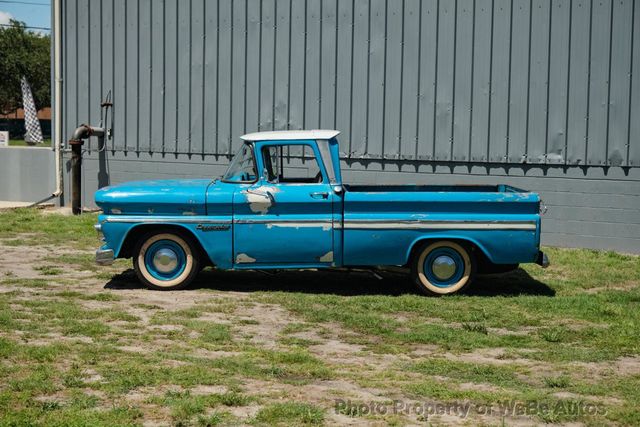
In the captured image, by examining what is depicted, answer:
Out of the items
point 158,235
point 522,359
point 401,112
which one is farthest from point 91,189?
point 522,359

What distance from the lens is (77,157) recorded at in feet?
61.3

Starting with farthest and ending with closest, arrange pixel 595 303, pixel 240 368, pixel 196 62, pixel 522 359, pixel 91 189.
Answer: pixel 91 189 → pixel 196 62 → pixel 595 303 → pixel 522 359 → pixel 240 368

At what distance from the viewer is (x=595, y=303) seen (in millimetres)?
10570

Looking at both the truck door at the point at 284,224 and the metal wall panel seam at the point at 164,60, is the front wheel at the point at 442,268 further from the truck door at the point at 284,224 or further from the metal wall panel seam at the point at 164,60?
the metal wall panel seam at the point at 164,60

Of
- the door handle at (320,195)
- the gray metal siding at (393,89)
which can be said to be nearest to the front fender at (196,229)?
the door handle at (320,195)

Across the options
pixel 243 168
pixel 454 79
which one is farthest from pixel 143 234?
pixel 454 79

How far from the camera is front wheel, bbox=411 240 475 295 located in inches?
435

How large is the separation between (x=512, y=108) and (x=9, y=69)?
6546 cm

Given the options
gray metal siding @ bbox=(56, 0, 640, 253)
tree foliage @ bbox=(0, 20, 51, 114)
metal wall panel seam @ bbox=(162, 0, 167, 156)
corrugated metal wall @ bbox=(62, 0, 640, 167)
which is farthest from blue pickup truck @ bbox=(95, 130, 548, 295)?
tree foliage @ bbox=(0, 20, 51, 114)

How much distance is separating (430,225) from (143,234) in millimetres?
3331

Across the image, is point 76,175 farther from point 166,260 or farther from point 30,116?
point 30,116

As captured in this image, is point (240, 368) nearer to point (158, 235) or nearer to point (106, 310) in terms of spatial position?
point (106, 310)

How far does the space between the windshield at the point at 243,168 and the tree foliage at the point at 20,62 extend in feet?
218

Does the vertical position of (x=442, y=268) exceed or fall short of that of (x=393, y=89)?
it falls short
